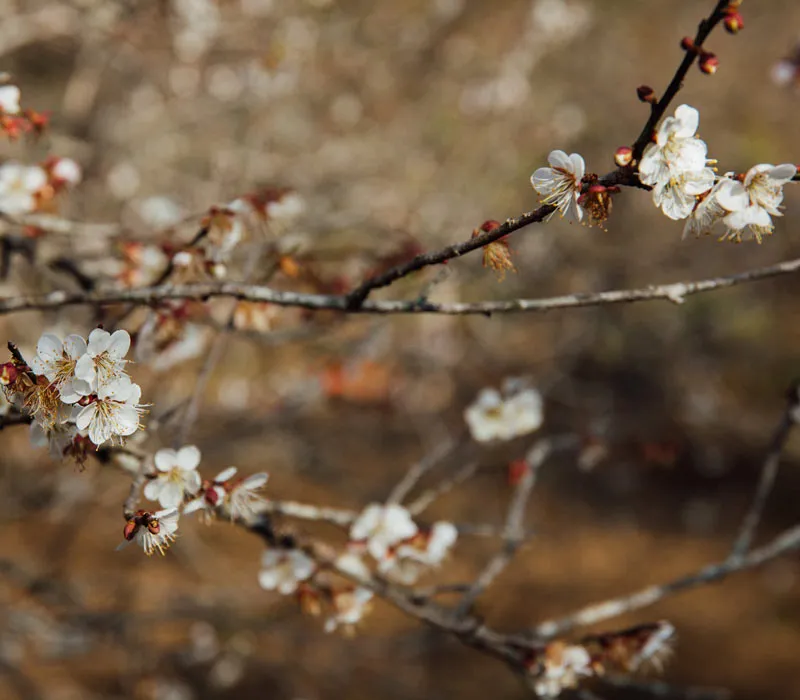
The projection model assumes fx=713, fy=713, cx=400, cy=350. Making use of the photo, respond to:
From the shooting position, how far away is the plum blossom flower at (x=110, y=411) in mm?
773

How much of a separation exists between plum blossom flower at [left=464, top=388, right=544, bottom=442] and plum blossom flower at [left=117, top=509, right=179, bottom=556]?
96cm

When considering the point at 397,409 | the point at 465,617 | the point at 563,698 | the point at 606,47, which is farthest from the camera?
Result: the point at 606,47

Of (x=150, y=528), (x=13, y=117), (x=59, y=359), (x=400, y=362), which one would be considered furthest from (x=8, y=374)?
(x=400, y=362)

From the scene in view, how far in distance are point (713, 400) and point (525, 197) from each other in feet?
6.23

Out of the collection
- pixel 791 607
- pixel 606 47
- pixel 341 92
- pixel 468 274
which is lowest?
pixel 791 607

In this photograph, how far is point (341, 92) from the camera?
4812mm

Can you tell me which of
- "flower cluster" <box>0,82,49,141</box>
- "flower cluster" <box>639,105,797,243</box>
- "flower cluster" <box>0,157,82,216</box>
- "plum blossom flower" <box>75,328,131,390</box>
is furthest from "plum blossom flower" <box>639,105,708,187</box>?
"flower cluster" <box>0,157,82,216</box>

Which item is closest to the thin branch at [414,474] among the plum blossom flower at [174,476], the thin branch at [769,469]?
the plum blossom flower at [174,476]

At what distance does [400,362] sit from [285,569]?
3001 millimetres

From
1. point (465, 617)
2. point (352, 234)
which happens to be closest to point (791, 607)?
point (352, 234)

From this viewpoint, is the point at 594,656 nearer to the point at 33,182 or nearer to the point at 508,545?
the point at 508,545

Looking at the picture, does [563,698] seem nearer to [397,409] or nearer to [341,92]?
[397,409]

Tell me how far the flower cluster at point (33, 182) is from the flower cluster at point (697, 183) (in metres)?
1.14

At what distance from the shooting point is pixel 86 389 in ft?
2.53
